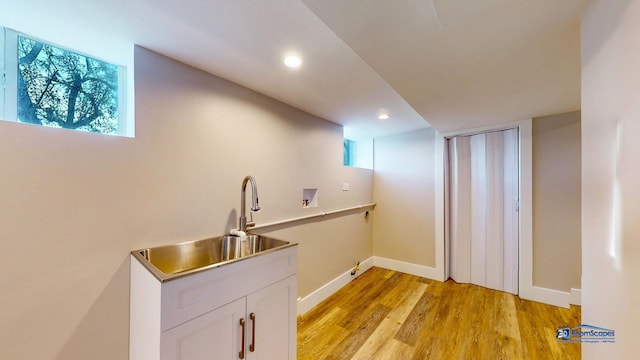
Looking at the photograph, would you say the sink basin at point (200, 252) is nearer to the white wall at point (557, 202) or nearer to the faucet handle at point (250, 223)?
the faucet handle at point (250, 223)

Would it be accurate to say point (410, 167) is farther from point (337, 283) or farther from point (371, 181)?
point (337, 283)

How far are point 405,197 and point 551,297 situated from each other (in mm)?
1803

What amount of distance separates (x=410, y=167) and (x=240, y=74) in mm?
2589

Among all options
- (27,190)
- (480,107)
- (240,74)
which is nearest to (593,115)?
(480,107)

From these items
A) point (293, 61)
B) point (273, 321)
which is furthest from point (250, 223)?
point (293, 61)

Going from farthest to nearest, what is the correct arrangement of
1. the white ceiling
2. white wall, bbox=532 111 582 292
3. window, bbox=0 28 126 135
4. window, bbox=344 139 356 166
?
window, bbox=344 139 356 166 → white wall, bbox=532 111 582 292 → window, bbox=0 28 126 135 → the white ceiling

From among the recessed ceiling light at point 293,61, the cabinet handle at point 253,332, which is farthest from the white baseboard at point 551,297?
the recessed ceiling light at point 293,61

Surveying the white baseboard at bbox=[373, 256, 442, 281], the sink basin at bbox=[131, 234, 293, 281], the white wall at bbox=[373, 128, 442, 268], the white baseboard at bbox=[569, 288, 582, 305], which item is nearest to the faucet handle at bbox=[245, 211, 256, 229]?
the sink basin at bbox=[131, 234, 293, 281]

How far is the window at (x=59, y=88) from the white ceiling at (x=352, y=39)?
0.08 metres

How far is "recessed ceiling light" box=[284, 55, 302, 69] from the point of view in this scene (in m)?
1.41

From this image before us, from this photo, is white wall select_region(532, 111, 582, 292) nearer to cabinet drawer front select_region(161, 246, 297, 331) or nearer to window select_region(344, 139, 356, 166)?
window select_region(344, 139, 356, 166)

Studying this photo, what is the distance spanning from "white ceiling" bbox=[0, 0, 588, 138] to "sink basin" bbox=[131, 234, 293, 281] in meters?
1.18

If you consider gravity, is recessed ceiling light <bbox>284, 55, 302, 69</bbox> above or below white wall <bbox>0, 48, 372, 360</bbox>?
above

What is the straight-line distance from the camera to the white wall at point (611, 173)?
61 cm
